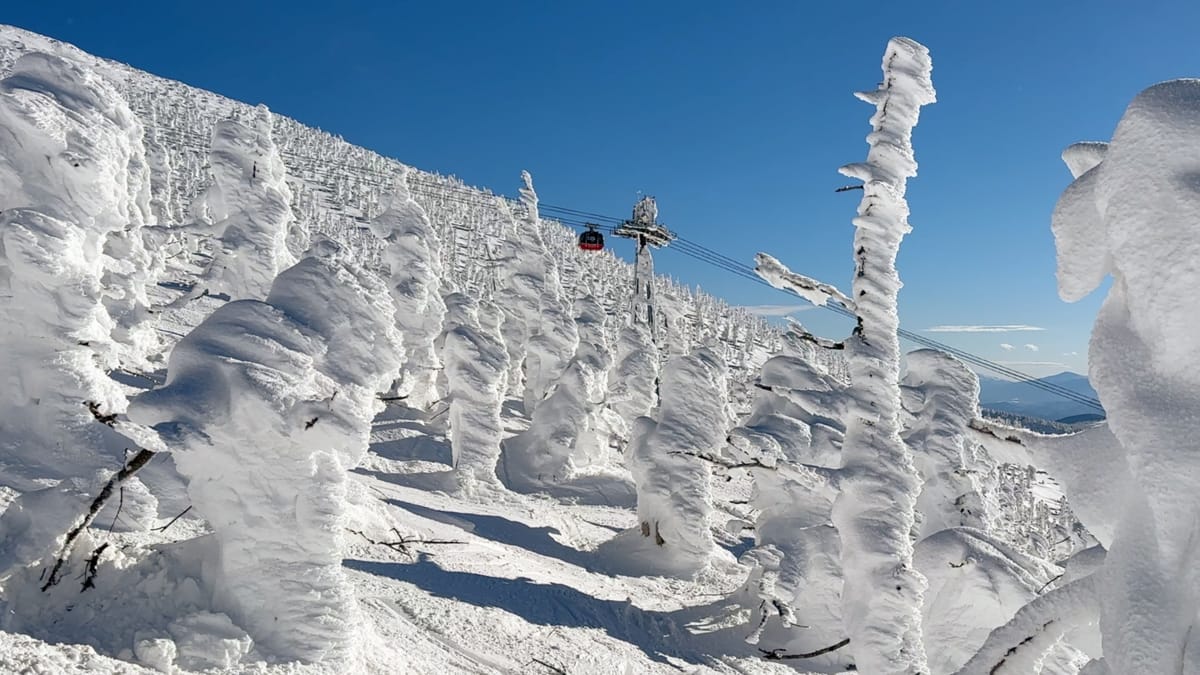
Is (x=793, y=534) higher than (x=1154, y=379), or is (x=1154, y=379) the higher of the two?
(x=793, y=534)

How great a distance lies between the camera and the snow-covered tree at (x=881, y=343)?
1129 centimetres

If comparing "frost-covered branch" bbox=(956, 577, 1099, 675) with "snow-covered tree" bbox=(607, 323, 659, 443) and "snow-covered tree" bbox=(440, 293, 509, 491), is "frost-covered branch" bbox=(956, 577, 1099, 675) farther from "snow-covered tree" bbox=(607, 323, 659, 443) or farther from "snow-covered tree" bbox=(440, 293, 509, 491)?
"snow-covered tree" bbox=(607, 323, 659, 443)

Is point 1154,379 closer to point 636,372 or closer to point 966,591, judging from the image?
point 966,591

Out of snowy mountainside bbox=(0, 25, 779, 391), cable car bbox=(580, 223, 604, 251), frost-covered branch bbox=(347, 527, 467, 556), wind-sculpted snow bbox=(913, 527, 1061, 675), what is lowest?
frost-covered branch bbox=(347, 527, 467, 556)

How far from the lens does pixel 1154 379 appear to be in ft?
8.57

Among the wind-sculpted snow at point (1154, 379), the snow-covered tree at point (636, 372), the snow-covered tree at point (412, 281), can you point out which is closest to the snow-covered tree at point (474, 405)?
the snow-covered tree at point (412, 281)

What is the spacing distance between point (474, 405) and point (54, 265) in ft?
44.8

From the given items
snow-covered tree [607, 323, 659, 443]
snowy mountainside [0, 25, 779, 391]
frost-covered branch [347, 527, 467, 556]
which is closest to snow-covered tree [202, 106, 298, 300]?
frost-covered branch [347, 527, 467, 556]

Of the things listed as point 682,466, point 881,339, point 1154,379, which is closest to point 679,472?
point 682,466

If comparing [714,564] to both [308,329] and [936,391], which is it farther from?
[308,329]

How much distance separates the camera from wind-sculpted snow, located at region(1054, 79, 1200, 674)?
241 cm

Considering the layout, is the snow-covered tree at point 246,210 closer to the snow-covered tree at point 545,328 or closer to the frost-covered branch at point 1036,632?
the snow-covered tree at point 545,328

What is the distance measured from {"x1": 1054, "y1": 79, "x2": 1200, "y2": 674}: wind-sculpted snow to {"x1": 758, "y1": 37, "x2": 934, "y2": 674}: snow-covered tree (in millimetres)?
8666

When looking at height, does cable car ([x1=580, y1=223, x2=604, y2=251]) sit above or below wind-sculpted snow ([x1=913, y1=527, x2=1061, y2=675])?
above
